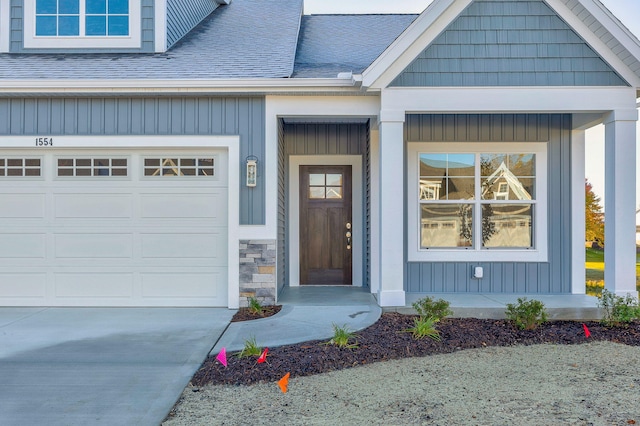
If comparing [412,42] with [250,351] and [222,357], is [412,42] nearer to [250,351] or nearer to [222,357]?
[250,351]

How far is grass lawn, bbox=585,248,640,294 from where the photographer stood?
27.0ft

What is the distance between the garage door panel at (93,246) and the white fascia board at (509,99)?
3.96 metres

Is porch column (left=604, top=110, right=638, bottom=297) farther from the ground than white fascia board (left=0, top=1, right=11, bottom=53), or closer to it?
closer to it

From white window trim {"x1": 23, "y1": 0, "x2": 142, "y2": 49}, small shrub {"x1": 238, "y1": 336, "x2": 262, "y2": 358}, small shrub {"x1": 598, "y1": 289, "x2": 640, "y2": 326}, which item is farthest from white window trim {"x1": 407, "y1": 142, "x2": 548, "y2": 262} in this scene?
white window trim {"x1": 23, "y1": 0, "x2": 142, "y2": 49}

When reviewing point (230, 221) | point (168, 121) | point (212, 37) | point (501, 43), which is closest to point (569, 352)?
Answer: point (501, 43)

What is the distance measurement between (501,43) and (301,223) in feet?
13.2

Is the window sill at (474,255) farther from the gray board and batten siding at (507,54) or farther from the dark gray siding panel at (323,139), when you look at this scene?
the gray board and batten siding at (507,54)

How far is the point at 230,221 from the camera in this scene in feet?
21.0

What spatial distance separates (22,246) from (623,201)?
7.93 metres

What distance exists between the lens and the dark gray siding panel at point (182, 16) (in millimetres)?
7625

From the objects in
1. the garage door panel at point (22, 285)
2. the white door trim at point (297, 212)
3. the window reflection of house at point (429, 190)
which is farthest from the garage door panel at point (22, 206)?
the window reflection of house at point (429, 190)

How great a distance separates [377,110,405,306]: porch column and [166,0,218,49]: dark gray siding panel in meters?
3.91

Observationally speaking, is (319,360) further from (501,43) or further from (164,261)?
(501,43)

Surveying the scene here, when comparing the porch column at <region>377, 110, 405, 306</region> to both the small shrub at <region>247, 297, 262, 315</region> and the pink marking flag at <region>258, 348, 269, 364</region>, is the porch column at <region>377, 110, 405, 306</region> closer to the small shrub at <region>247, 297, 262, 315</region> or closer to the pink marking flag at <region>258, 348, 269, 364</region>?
the small shrub at <region>247, 297, 262, 315</region>
